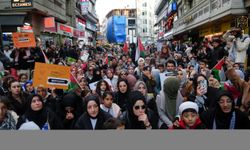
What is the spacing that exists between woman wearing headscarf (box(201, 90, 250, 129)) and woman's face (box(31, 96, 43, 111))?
2515 mm

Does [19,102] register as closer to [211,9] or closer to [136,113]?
[136,113]

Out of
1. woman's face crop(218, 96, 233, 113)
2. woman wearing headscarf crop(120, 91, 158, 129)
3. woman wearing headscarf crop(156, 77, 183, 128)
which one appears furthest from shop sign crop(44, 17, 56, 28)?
woman's face crop(218, 96, 233, 113)

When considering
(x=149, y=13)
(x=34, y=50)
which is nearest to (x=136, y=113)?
(x=34, y=50)

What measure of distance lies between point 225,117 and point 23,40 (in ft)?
32.9

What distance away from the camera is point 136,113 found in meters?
6.54

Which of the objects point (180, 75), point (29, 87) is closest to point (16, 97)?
point (29, 87)

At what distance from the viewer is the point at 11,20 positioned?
29016 mm

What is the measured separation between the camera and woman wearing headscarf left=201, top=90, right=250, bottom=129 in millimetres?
5957

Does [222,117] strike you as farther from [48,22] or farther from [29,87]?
[48,22]

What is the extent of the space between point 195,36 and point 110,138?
5244 centimetres

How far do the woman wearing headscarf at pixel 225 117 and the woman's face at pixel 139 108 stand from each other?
89cm

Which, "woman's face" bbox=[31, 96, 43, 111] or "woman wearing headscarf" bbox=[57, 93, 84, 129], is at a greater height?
"woman's face" bbox=[31, 96, 43, 111]

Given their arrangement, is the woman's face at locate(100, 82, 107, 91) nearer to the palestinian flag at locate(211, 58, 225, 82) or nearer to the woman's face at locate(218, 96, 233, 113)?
the palestinian flag at locate(211, 58, 225, 82)

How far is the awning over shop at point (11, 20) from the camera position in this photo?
94.1ft
